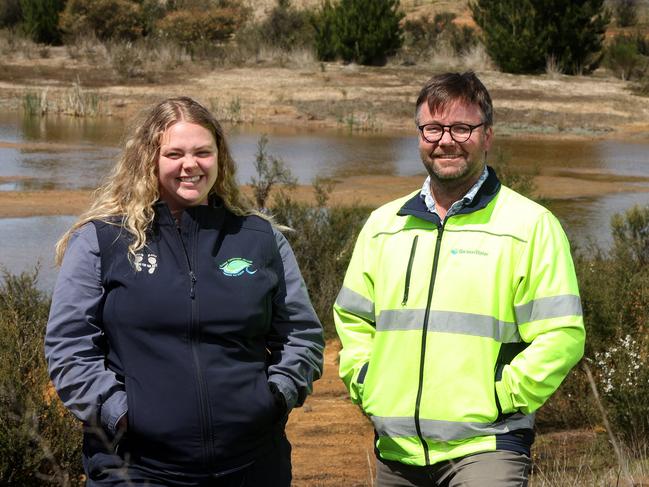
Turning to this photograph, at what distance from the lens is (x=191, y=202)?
3.44 m

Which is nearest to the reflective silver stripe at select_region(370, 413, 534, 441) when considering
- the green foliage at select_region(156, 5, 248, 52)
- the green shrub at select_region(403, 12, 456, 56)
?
the green shrub at select_region(403, 12, 456, 56)

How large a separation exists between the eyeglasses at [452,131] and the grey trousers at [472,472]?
3.11 feet

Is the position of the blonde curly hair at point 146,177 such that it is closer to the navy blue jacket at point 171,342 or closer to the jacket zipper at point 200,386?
the navy blue jacket at point 171,342

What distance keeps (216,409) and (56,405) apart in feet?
8.05

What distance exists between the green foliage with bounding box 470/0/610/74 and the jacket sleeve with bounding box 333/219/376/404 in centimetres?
2960

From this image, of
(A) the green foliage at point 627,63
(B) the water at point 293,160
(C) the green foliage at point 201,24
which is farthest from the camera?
(C) the green foliage at point 201,24

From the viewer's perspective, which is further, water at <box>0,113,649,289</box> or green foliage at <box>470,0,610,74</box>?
green foliage at <box>470,0,610,74</box>

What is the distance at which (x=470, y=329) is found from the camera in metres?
3.37

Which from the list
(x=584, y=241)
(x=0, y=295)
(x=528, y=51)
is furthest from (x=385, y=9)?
(x=0, y=295)

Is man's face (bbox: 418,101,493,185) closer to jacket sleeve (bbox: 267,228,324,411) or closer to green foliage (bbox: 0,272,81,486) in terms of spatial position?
jacket sleeve (bbox: 267,228,324,411)

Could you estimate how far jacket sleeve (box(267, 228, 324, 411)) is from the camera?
11.3ft

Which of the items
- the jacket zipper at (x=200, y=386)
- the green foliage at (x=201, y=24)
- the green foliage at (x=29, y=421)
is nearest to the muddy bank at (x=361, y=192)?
the green foliage at (x=29, y=421)

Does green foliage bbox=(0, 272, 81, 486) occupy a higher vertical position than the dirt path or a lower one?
higher

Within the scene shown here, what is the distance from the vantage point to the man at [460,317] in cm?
333
